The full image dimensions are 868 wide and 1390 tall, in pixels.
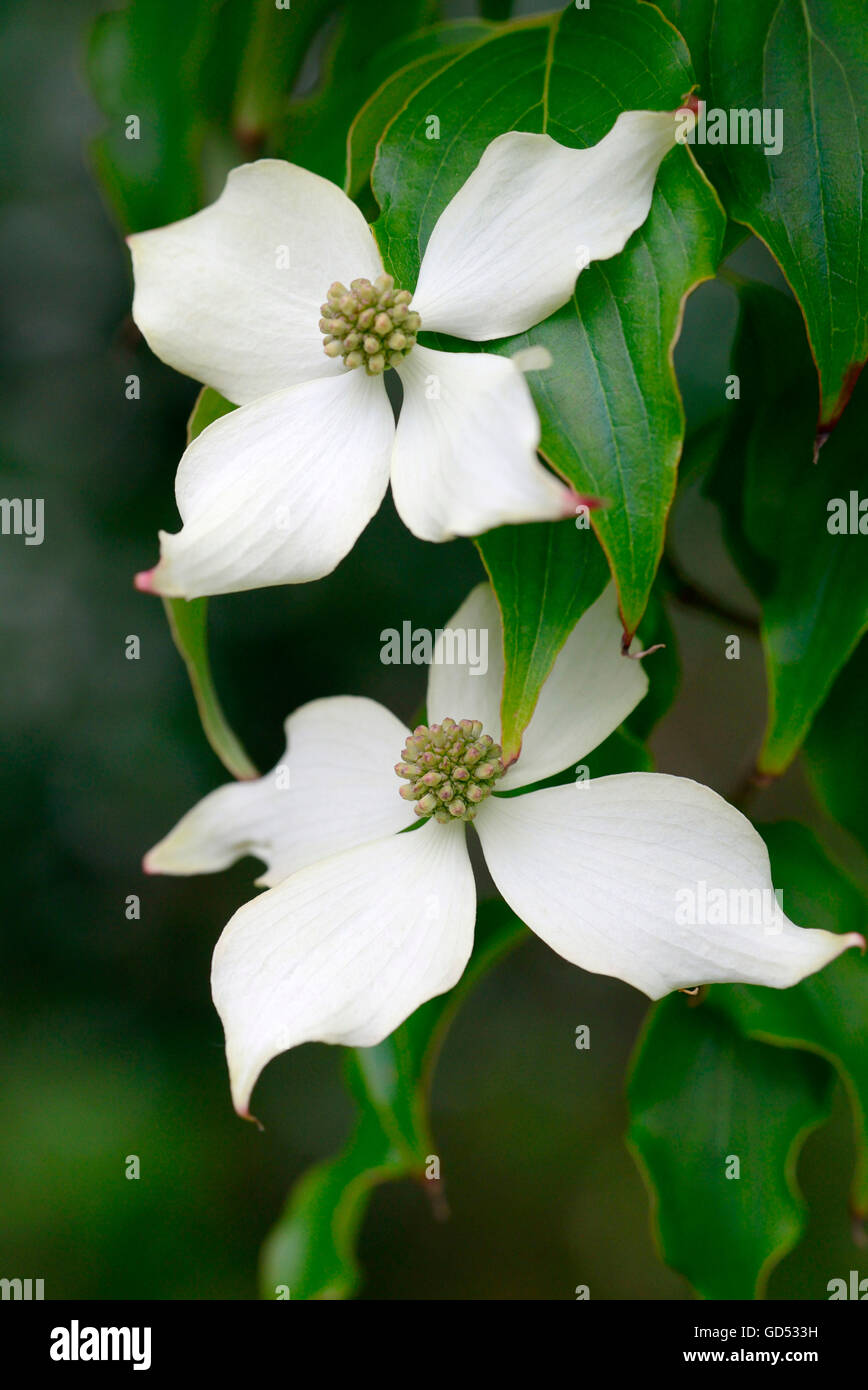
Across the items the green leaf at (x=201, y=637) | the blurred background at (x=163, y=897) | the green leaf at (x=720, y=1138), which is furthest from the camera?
the blurred background at (x=163, y=897)

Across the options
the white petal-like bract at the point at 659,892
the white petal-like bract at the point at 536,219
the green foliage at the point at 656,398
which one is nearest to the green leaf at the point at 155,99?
the green foliage at the point at 656,398

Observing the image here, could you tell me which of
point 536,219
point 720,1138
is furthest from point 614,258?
point 720,1138

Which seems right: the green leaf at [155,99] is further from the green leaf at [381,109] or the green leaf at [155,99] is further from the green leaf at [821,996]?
the green leaf at [821,996]

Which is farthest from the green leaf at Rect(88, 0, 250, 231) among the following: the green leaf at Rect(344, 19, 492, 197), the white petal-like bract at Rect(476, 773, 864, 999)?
the white petal-like bract at Rect(476, 773, 864, 999)

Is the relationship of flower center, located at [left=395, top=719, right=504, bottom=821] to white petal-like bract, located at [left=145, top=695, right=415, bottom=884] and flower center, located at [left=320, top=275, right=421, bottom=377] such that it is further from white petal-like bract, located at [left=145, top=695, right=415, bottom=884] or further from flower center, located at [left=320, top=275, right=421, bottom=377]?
flower center, located at [left=320, top=275, right=421, bottom=377]

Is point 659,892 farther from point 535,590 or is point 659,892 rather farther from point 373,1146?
point 373,1146
